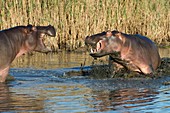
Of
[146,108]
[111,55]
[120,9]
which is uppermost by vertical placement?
[120,9]

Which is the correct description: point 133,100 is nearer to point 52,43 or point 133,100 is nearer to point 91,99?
point 91,99

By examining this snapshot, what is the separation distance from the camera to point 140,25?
53.2 ft

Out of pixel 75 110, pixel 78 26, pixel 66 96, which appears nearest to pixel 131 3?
pixel 78 26

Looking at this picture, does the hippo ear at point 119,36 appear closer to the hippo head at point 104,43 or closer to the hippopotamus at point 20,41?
the hippo head at point 104,43

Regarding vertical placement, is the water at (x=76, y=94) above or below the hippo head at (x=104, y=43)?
below

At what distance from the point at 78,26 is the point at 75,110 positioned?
871 centimetres

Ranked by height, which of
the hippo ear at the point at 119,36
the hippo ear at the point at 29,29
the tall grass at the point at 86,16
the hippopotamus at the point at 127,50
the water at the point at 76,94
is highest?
the tall grass at the point at 86,16

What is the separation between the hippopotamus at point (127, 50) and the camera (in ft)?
28.2

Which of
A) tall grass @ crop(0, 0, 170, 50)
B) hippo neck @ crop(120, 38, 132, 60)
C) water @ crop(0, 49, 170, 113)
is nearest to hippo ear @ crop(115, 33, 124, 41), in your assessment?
hippo neck @ crop(120, 38, 132, 60)

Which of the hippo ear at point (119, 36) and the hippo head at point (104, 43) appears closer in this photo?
the hippo head at point (104, 43)

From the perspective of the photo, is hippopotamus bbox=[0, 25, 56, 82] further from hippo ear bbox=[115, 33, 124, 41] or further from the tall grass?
the tall grass

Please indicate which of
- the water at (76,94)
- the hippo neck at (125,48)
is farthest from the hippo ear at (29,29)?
the hippo neck at (125,48)

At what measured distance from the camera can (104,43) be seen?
8.66 meters

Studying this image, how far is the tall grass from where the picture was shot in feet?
46.2
